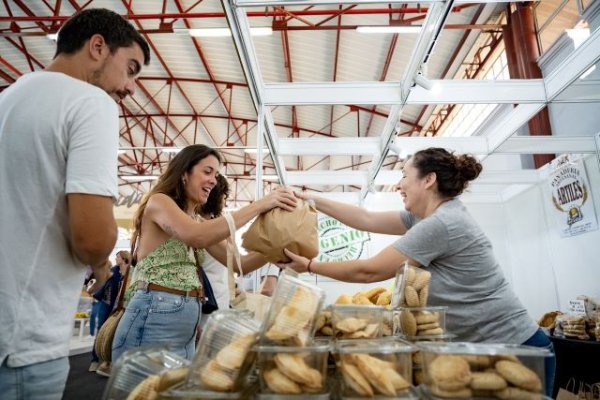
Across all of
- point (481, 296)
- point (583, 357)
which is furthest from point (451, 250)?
point (583, 357)

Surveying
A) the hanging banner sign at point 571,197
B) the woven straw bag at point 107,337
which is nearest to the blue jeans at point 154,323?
the woven straw bag at point 107,337

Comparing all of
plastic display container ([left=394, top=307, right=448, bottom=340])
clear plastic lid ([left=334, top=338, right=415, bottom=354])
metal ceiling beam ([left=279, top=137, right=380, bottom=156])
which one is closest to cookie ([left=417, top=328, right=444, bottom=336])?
plastic display container ([left=394, top=307, right=448, bottom=340])

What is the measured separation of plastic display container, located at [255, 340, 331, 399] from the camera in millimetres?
714

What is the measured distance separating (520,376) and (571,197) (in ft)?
14.2

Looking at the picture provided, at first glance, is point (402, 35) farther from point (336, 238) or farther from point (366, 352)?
point (366, 352)

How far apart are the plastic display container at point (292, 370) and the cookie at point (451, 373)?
0.22m

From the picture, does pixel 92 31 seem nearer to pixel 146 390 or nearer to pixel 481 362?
pixel 146 390

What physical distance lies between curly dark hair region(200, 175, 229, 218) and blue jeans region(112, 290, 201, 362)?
835 mm

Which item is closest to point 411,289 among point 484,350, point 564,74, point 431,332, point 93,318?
point 431,332

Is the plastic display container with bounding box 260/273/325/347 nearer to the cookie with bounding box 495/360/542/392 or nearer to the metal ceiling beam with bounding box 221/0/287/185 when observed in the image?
the cookie with bounding box 495/360/542/392

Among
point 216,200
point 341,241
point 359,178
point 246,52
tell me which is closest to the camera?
point 246,52

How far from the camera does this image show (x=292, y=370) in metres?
0.72

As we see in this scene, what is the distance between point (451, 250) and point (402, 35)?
6564 mm

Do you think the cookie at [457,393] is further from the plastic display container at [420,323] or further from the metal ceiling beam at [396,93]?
the metal ceiling beam at [396,93]
